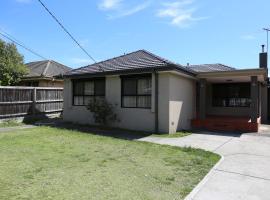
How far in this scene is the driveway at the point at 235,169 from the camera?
506 cm

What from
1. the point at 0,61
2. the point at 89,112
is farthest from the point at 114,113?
the point at 0,61

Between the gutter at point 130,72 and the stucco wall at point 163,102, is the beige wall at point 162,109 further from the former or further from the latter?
the gutter at point 130,72

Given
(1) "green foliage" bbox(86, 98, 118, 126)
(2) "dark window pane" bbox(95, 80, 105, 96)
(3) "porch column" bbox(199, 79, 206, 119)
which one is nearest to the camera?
(1) "green foliage" bbox(86, 98, 118, 126)

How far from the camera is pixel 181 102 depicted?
1358 cm

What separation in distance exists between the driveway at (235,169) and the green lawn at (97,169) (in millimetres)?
283

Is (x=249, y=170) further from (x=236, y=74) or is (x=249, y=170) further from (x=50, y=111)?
(x=50, y=111)

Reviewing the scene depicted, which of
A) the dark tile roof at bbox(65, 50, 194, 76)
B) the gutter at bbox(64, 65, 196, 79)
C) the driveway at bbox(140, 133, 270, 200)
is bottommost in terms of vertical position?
the driveway at bbox(140, 133, 270, 200)

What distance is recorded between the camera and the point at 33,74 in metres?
21.3

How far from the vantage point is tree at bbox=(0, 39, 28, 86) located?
19766mm

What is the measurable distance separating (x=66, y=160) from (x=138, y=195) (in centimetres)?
276

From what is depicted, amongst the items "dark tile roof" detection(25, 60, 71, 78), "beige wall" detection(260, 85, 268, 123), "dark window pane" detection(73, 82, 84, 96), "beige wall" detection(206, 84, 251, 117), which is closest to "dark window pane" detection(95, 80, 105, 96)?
"dark window pane" detection(73, 82, 84, 96)

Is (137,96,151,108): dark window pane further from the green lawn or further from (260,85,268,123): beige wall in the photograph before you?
(260,85,268,123): beige wall

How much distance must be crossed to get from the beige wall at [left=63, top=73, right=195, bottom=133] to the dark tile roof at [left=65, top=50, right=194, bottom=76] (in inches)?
20.3

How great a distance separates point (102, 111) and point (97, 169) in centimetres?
728
